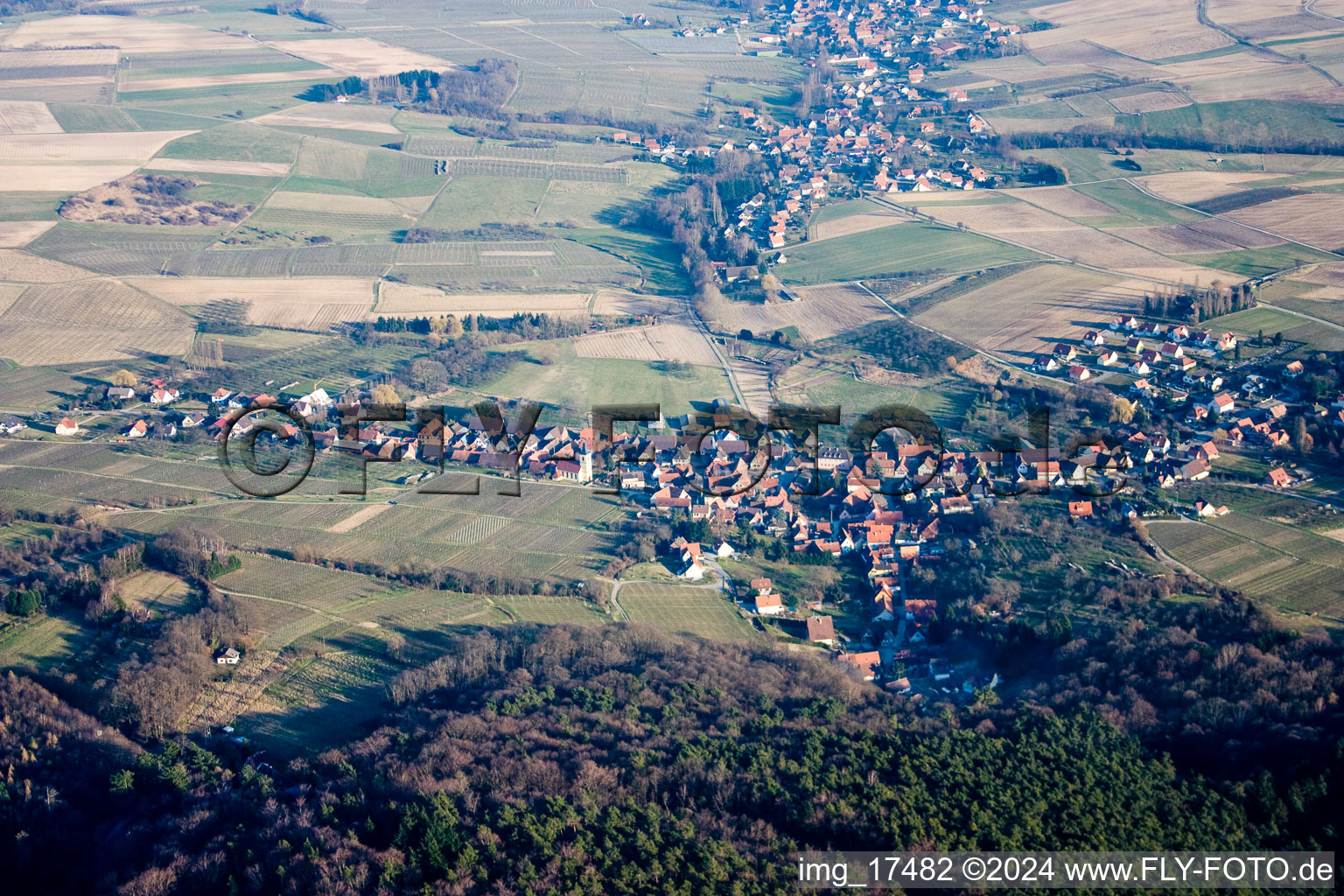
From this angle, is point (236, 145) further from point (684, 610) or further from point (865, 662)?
point (865, 662)

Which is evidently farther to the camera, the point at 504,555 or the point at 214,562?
the point at 504,555

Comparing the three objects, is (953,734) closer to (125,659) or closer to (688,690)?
(688,690)

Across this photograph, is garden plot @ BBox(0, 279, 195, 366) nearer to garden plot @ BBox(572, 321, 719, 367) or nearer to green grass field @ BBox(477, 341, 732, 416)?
green grass field @ BBox(477, 341, 732, 416)

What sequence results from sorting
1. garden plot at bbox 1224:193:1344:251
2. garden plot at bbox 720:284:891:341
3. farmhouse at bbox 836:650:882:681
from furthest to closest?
garden plot at bbox 1224:193:1344:251, garden plot at bbox 720:284:891:341, farmhouse at bbox 836:650:882:681

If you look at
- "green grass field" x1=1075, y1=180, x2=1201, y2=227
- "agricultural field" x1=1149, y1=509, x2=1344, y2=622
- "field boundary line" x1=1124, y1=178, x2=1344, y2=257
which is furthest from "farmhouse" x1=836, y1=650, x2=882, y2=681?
"green grass field" x1=1075, y1=180, x2=1201, y2=227

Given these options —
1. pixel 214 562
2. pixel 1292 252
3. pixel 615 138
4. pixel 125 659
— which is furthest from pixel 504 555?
pixel 615 138

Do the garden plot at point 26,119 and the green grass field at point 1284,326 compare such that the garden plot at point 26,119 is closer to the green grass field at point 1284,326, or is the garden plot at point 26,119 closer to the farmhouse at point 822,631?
Answer: the farmhouse at point 822,631

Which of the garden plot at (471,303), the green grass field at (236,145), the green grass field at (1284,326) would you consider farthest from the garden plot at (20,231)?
the green grass field at (1284,326)
